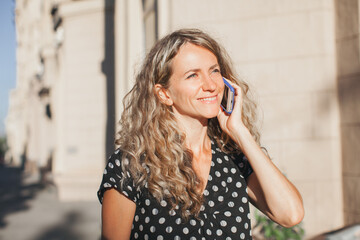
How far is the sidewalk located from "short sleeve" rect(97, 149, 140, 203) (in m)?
4.50

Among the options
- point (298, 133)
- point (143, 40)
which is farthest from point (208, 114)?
point (143, 40)

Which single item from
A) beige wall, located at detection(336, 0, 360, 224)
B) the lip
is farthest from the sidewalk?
the lip

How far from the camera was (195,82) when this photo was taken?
1.89m

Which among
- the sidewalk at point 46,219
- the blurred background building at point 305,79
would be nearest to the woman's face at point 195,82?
the blurred background building at point 305,79

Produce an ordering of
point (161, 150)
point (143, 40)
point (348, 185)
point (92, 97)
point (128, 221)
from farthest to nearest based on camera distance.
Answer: point (92, 97)
point (143, 40)
point (348, 185)
point (161, 150)
point (128, 221)

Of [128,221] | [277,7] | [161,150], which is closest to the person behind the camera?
[128,221]

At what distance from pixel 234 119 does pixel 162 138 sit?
16.9 inches

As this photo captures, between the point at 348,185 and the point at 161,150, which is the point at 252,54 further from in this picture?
the point at 161,150

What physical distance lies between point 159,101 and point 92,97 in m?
7.95

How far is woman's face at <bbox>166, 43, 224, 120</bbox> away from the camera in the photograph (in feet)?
6.18

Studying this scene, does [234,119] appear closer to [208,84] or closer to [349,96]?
[208,84]

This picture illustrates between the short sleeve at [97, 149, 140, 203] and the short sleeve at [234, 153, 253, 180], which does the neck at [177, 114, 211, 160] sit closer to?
the short sleeve at [234, 153, 253, 180]

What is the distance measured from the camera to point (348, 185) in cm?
432

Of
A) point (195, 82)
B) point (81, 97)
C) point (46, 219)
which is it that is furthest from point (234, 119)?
point (81, 97)
